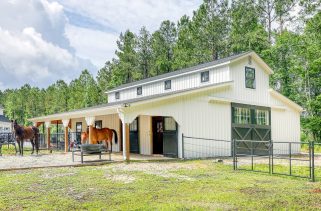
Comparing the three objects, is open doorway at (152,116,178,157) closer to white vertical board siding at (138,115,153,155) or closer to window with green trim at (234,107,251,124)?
white vertical board siding at (138,115,153,155)

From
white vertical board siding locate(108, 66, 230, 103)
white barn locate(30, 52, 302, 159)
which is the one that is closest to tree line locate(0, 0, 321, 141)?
white barn locate(30, 52, 302, 159)

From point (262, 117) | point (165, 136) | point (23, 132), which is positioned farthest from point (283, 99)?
point (23, 132)

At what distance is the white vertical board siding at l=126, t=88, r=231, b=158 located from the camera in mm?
17031

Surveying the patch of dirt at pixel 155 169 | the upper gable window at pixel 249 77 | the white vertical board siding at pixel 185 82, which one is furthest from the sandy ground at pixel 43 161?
the upper gable window at pixel 249 77

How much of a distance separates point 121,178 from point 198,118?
866 cm

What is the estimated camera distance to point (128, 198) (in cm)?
777

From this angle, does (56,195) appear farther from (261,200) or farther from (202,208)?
(261,200)

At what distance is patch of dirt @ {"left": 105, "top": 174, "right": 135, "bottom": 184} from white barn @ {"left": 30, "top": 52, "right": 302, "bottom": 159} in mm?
4204

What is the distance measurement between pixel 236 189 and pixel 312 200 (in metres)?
1.94

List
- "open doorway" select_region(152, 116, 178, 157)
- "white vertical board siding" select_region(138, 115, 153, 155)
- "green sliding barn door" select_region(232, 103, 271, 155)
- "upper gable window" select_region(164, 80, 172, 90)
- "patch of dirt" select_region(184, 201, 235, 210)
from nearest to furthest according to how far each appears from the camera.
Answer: "patch of dirt" select_region(184, 201, 235, 210) < "open doorway" select_region(152, 116, 178, 157) < "white vertical board siding" select_region(138, 115, 153, 155) < "green sliding barn door" select_region(232, 103, 271, 155) < "upper gable window" select_region(164, 80, 172, 90)

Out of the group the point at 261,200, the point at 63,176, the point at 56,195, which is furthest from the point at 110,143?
the point at 261,200

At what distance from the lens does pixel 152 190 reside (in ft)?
28.8

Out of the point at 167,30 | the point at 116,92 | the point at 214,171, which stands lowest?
the point at 214,171

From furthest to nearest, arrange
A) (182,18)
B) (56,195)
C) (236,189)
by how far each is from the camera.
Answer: (182,18)
(236,189)
(56,195)
